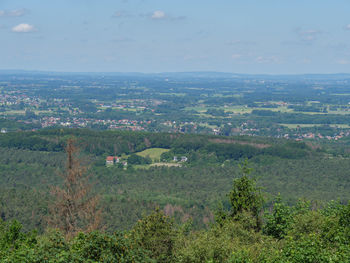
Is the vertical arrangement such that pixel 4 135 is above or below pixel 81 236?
below

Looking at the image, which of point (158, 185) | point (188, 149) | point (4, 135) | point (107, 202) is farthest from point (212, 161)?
point (4, 135)

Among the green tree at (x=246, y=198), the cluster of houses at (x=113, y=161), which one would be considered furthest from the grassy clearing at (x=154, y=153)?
the green tree at (x=246, y=198)

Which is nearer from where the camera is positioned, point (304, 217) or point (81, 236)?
point (81, 236)

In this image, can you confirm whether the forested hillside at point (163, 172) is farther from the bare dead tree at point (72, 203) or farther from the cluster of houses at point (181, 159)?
the bare dead tree at point (72, 203)

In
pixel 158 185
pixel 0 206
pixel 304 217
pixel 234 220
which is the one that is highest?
pixel 304 217

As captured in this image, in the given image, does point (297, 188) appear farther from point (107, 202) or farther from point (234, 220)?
point (234, 220)

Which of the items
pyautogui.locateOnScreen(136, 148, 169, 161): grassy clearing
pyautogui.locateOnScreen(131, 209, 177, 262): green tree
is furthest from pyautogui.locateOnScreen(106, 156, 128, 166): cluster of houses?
pyautogui.locateOnScreen(131, 209, 177, 262): green tree
